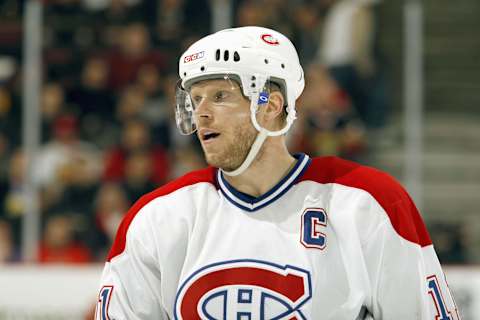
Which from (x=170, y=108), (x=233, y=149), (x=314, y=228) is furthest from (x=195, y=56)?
(x=170, y=108)

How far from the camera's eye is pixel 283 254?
233 cm

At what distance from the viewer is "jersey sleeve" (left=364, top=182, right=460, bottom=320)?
2275 mm

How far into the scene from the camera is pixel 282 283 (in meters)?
2.29

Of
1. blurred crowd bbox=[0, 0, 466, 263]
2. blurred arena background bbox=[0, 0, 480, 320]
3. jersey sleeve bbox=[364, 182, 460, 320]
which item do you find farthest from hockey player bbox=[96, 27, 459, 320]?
blurred crowd bbox=[0, 0, 466, 263]

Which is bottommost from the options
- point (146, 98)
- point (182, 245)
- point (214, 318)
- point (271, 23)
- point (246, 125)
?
point (214, 318)

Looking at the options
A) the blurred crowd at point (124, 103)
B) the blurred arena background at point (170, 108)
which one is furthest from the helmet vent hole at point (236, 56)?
the blurred crowd at point (124, 103)

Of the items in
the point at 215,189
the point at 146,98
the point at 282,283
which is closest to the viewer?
the point at 282,283

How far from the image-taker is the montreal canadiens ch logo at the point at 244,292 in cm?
228

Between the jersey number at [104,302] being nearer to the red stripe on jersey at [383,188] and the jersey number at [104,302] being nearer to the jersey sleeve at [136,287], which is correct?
the jersey sleeve at [136,287]

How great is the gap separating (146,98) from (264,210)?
11.7 ft

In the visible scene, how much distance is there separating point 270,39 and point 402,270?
57cm

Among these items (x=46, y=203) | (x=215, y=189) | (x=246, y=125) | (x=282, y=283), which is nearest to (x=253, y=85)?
(x=246, y=125)

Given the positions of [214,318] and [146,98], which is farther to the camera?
[146,98]

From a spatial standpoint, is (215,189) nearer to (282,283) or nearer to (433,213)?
(282,283)
